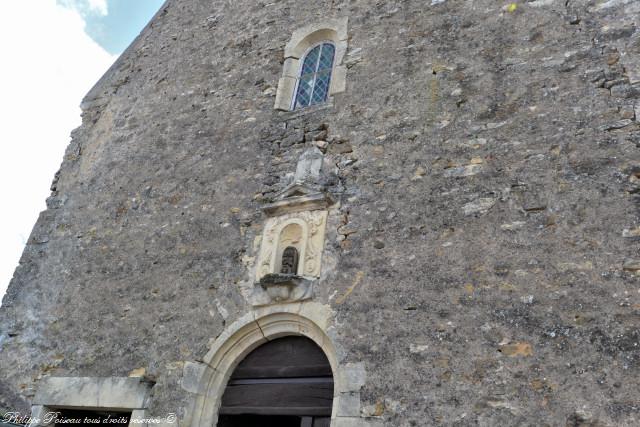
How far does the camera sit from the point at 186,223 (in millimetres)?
6234

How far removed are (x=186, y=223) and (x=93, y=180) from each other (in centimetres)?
195

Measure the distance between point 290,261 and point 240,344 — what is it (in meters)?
0.89

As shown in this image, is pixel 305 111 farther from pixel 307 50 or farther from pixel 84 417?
pixel 84 417

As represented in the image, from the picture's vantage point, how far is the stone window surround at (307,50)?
20.7 feet

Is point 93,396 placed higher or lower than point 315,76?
lower

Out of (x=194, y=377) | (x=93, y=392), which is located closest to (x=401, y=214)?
(x=194, y=377)

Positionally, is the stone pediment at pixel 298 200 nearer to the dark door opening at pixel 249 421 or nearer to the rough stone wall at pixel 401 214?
the rough stone wall at pixel 401 214

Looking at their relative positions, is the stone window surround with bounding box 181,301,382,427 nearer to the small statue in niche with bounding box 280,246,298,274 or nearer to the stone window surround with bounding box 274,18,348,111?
the small statue in niche with bounding box 280,246,298,274

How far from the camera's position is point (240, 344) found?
5.31 metres

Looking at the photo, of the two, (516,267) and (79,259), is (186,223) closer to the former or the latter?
(79,259)

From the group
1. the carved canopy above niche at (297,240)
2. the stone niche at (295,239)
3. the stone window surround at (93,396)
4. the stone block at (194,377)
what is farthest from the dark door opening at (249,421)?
the carved canopy above niche at (297,240)

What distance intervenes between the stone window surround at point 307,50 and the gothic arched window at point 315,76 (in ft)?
0.20

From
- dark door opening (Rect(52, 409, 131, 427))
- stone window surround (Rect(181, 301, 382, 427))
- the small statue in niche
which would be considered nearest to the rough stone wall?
stone window surround (Rect(181, 301, 382, 427))

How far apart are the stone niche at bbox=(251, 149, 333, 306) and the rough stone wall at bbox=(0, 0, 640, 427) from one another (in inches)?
6.0
